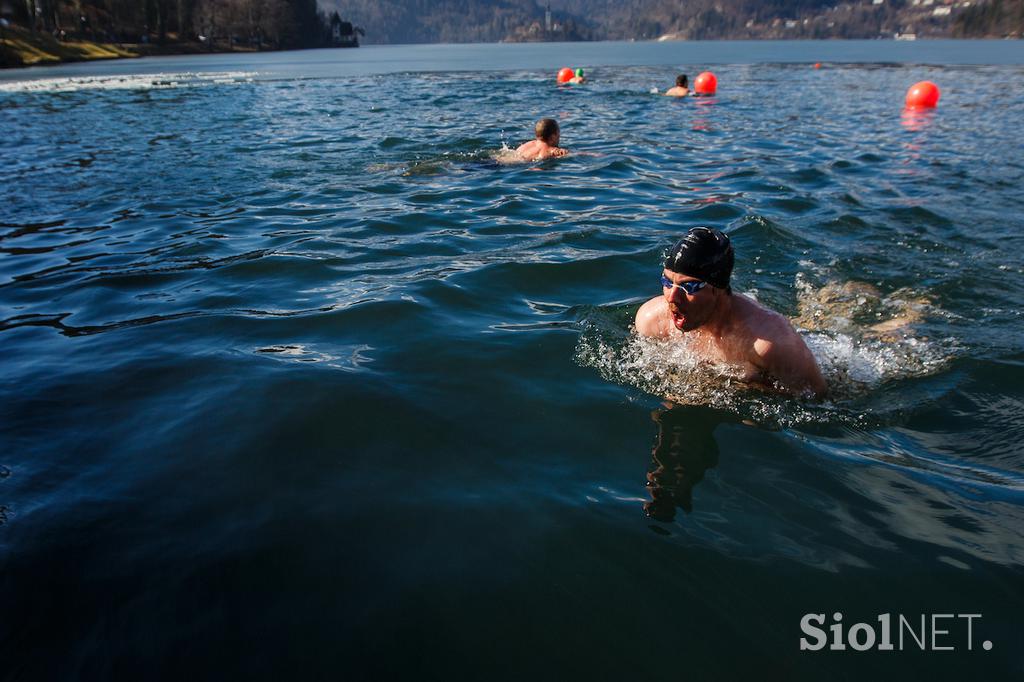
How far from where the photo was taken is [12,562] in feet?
9.23

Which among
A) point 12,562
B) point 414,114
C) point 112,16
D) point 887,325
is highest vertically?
point 112,16

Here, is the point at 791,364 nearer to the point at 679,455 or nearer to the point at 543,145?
the point at 679,455

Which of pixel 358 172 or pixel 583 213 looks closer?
pixel 583 213

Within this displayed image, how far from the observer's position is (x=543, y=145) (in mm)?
11648

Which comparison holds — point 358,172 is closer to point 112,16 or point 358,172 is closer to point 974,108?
point 974,108

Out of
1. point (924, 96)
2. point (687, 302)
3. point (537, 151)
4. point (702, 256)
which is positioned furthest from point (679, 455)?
point (924, 96)

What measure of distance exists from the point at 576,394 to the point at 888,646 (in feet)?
7.44

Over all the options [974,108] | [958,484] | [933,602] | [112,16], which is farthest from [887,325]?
[112,16]

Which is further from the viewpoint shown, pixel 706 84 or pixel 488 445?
pixel 706 84

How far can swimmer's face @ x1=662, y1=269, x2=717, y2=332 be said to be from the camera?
3.85 meters

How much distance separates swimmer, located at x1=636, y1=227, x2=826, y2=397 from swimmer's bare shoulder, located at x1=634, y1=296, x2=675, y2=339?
292mm

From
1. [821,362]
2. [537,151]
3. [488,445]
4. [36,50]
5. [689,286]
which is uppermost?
[36,50]

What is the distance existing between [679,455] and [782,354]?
3.27 ft

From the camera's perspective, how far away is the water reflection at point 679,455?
321 centimetres
